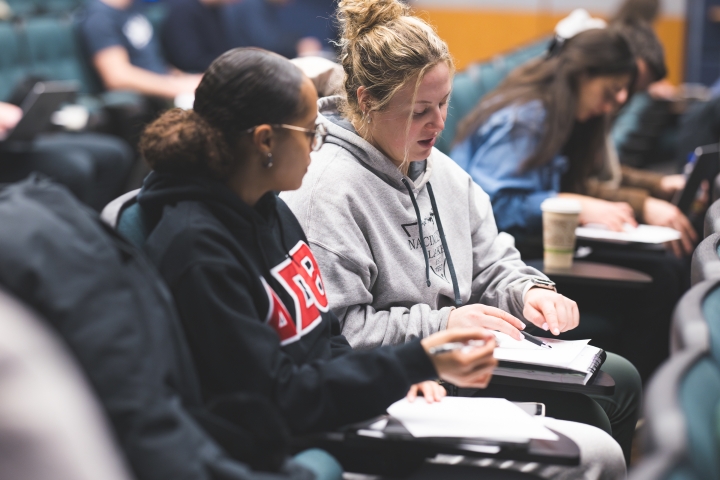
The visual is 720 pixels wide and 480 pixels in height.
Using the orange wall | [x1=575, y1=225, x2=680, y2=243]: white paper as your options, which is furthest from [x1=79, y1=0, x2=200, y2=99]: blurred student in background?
the orange wall

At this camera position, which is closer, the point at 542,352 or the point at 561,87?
the point at 542,352

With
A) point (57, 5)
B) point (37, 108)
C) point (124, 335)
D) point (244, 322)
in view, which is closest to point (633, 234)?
point (244, 322)

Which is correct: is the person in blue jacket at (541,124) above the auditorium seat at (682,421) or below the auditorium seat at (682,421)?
below

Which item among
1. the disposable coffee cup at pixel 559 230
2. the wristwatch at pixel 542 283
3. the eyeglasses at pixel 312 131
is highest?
the eyeglasses at pixel 312 131

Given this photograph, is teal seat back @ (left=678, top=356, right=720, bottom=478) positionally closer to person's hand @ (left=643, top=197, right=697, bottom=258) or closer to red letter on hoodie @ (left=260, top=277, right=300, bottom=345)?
red letter on hoodie @ (left=260, top=277, right=300, bottom=345)

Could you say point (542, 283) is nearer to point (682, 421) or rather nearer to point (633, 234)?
point (633, 234)

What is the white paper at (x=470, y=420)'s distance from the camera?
1.14 m

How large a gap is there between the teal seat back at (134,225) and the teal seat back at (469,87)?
4.27ft

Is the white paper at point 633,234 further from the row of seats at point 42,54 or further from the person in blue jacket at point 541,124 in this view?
the row of seats at point 42,54

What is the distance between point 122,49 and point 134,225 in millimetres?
3611

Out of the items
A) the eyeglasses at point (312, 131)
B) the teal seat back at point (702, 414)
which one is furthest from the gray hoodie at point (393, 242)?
the teal seat back at point (702, 414)

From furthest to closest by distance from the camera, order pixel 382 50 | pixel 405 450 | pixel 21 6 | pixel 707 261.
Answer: pixel 21 6, pixel 382 50, pixel 707 261, pixel 405 450

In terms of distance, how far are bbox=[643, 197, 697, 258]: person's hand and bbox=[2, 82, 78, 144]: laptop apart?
90.6 inches

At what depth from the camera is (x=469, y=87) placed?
357 centimetres
